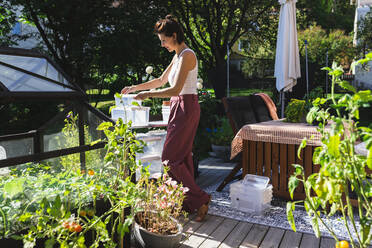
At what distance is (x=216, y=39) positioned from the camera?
11.2 metres

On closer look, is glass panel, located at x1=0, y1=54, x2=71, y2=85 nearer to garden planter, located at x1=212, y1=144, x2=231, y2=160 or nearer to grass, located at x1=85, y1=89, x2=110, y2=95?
garden planter, located at x1=212, y1=144, x2=231, y2=160

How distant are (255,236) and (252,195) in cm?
60

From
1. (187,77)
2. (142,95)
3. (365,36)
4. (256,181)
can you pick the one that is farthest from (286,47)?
(365,36)

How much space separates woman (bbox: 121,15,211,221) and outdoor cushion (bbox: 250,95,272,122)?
69.8 inches

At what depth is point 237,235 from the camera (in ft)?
9.82

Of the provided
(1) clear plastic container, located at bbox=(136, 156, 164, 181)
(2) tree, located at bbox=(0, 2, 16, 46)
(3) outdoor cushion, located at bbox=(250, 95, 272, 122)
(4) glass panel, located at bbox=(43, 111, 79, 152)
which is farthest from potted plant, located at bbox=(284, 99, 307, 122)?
(2) tree, located at bbox=(0, 2, 16, 46)

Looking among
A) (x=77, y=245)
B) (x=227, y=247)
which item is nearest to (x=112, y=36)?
(x=227, y=247)

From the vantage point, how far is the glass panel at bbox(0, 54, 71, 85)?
2.36 meters

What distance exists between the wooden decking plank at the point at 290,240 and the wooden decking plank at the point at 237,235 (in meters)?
0.32

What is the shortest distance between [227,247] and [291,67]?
12.1 feet

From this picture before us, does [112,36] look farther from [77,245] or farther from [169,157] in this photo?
[77,245]

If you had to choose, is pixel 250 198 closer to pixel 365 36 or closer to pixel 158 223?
pixel 158 223

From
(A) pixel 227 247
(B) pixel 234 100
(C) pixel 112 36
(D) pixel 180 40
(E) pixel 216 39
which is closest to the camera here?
(A) pixel 227 247

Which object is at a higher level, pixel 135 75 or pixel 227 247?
pixel 135 75
